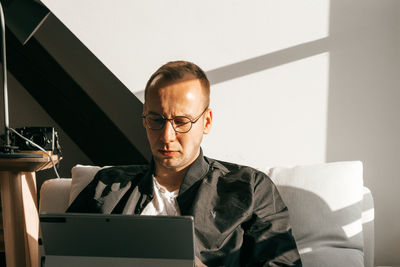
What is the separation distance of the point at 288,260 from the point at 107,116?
109 centimetres

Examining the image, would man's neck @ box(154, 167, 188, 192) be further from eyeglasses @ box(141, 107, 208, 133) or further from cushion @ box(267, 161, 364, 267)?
cushion @ box(267, 161, 364, 267)

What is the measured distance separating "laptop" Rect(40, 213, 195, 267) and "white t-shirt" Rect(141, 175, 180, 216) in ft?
1.45

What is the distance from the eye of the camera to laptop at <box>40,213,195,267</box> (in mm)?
846

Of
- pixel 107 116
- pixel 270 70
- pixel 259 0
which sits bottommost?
pixel 107 116

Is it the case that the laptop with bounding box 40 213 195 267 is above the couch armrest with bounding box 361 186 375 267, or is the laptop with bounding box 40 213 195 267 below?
above

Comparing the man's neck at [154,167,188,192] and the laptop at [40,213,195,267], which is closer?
the laptop at [40,213,195,267]

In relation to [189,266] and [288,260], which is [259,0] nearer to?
[288,260]

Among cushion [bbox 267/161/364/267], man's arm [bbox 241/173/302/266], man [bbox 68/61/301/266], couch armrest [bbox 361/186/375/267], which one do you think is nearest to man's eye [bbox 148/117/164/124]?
man [bbox 68/61/301/266]

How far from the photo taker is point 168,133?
4.18 ft

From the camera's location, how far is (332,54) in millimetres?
1805

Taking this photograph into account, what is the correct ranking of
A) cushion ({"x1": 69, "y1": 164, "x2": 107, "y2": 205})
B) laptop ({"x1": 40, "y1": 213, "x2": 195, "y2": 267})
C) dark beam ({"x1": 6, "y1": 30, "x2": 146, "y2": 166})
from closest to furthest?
laptop ({"x1": 40, "y1": 213, "x2": 195, "y2": 267}), cushion ({"x1": 69, "y1": 164, "x2": 107, "y2": 205}), dark beam ({"x1": 6, "y1": 30, "x2": 146, "y2": 166})

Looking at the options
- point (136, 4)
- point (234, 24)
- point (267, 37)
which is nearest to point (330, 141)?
point (267, 37)

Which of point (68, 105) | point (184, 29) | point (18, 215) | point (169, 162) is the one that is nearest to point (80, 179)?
point (18, 215)

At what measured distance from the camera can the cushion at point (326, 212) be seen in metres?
1.38
